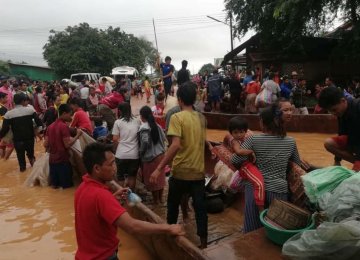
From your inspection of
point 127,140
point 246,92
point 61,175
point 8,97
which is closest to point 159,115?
point 61,175

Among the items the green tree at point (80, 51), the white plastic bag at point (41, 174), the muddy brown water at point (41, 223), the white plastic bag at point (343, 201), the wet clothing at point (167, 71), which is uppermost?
the green tree at point (80, 51)

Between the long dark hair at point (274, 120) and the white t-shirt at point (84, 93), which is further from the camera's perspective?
the white t-shirt at point (84, 93)

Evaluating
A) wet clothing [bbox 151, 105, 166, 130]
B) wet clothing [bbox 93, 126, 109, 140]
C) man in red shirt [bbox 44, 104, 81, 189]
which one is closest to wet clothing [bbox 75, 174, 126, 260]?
man in red shirt [bbox 44, 104, 81, 189]

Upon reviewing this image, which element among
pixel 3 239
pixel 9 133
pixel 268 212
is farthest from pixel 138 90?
pixel 268 212

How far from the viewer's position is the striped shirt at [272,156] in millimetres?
3359

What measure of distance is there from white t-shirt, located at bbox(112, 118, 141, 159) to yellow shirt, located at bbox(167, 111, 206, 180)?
1.85 m

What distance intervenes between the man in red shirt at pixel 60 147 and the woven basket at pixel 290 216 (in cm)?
474

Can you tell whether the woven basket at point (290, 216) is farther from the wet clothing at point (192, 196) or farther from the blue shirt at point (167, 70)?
the blue shirt at point (167, 70)

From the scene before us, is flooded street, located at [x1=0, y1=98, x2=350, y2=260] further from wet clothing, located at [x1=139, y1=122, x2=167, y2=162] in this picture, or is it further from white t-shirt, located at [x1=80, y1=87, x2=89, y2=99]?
white t-shirt, located at [x1=80, y1=87, x2=89, y2=99]

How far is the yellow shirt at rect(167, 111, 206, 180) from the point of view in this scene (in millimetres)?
3789

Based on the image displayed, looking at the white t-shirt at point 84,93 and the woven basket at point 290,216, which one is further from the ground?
the white t-shirt at point 84,93

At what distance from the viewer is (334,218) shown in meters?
2.53

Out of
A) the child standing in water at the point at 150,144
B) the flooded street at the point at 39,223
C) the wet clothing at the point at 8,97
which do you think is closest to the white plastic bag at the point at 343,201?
the flooded street at the point at 39,223

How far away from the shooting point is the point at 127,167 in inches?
232
